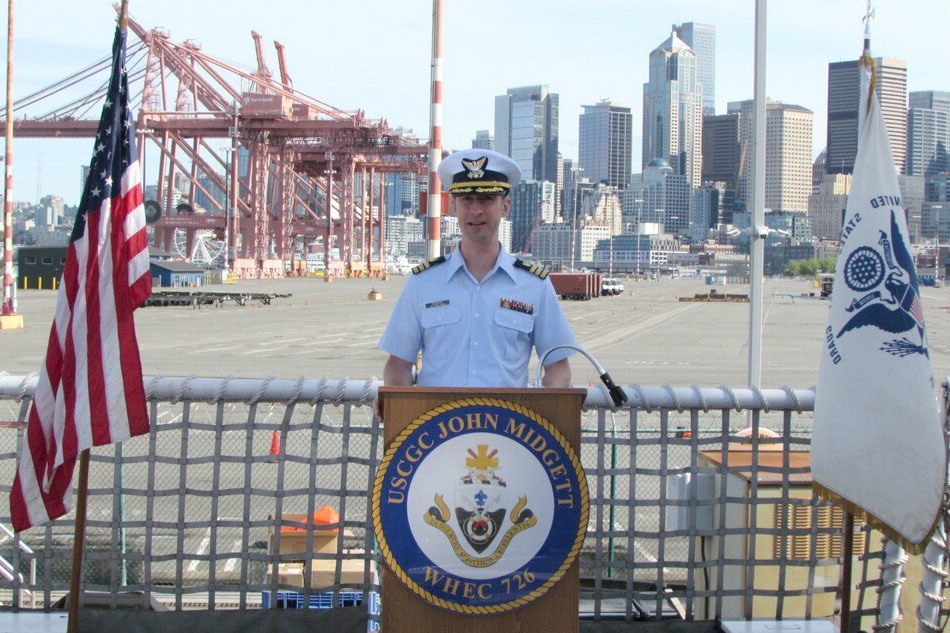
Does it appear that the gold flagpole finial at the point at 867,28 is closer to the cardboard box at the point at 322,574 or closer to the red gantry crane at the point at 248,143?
the cardboard box at the point at 322,574

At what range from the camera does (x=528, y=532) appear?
3.05m

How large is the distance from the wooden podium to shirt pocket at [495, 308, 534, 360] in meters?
0.45

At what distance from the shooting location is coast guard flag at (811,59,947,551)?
127 inches

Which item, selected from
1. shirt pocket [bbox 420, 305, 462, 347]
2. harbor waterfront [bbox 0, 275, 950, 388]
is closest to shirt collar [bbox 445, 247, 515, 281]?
shirt pocket [bbox 420, 305, 462, 347]

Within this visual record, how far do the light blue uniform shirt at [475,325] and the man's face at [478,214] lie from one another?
11 cm

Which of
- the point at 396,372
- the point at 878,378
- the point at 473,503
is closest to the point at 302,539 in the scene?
the point at 396,372

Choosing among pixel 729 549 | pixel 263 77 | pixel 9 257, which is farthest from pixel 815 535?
pixel 263 77

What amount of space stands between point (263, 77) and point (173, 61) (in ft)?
28.3

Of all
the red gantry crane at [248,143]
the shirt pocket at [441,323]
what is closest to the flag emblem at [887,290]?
the shirt pocket at [441,323]

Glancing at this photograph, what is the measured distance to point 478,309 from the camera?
3.46 metres

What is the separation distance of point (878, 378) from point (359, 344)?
21.9 meters

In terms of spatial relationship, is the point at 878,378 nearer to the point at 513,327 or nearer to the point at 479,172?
the point at 513,327

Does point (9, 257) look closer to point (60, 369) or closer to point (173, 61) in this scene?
point (60, 369)

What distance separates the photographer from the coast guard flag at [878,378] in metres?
3.23
